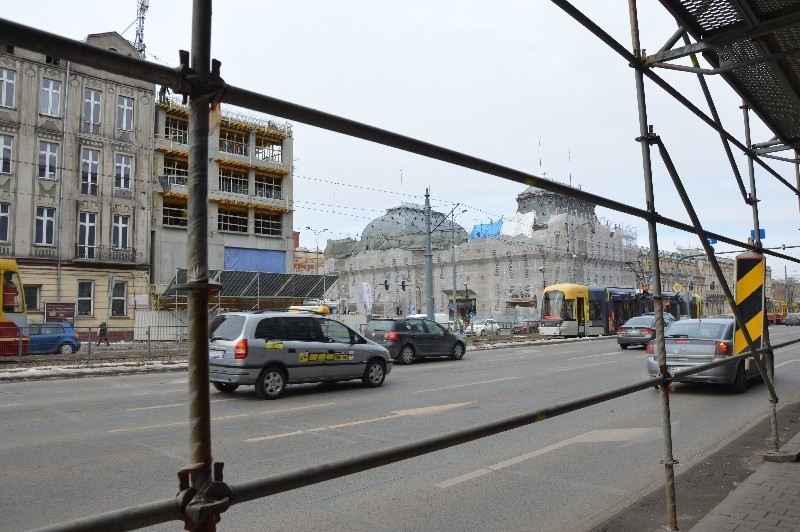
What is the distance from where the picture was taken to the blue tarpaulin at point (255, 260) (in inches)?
1415

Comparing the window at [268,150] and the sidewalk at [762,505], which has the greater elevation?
the window at [268,150]

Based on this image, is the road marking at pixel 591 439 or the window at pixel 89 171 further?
the window at pixel 89 171

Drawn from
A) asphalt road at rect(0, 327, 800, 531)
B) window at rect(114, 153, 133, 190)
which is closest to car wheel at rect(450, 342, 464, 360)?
asphalt road at rect(0, 327, 800, 531)

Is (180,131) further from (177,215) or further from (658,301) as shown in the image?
(658,301)

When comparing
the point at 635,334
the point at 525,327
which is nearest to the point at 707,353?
the point at 635,334

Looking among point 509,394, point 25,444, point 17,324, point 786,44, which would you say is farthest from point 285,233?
point 786,44

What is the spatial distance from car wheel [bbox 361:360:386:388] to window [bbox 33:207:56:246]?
24.1ft

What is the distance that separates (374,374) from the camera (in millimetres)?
14500

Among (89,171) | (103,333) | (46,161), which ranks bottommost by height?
(103,333)

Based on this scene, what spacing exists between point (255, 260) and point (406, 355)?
22211 mm

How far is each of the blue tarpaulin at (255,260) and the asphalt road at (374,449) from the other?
21.5m

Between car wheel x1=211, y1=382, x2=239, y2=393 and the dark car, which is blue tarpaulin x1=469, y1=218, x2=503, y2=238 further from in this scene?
car wheel x1=211, y1=382, x2=239, y2=393

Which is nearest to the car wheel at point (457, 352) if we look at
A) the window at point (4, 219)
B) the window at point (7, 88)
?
the window at point (7, 88)

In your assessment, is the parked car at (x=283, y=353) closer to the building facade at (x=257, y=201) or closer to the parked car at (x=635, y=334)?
the parked car at (x=635, y=334)
